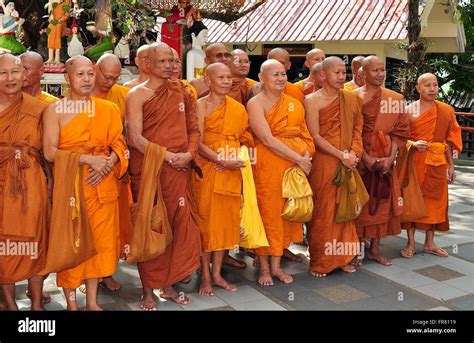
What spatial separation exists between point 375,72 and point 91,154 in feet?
9.45

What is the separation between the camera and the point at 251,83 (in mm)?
5949

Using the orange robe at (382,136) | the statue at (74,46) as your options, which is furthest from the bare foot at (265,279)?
the statue at (74,46)

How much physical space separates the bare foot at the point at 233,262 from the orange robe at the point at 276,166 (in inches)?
20.1

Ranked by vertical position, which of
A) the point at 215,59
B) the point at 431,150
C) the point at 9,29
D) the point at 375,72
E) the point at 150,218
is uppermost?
the point at 9,29

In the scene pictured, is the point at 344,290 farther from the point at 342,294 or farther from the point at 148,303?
the point at 148,303

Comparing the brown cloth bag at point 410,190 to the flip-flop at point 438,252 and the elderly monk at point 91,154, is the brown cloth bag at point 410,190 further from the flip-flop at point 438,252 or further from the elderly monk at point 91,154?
the elderly monk at point 91,154

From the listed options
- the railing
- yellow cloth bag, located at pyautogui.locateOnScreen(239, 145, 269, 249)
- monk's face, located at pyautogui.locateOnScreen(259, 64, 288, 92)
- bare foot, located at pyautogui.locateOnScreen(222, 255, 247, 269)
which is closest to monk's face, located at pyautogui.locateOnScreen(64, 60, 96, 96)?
yellow cloth bag, located at pyautogui.locateOnScreen(239, 145, 269, 249)

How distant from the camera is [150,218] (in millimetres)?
4328

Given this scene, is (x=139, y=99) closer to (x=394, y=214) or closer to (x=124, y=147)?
(x=124, y=147)

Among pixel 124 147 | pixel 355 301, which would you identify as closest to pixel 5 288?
pixel 124 147

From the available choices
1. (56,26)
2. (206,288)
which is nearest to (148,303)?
(206,288)

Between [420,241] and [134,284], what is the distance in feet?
11.3

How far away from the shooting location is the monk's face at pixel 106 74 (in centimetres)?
488
